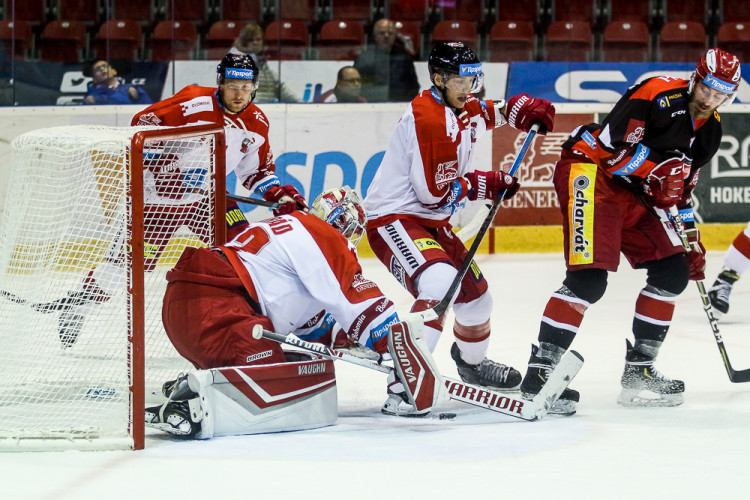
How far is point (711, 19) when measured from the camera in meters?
7.09

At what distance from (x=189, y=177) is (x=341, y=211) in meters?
0.64

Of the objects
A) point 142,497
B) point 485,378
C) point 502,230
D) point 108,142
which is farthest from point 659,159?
point 502,230

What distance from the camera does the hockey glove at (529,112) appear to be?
3.43 meters

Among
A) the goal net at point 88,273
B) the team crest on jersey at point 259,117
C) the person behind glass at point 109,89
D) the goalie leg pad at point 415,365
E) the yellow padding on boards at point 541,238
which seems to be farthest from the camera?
the yellow padding on boards at point 541,238

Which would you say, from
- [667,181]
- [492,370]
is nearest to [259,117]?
[492,370]

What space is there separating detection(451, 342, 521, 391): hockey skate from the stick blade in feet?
1.48

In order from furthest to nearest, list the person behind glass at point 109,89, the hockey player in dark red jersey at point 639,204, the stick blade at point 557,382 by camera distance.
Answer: the person behind glass at point 109,89
the hockey player in dark red jersey at point 639,204
the stick blade at point 557,382

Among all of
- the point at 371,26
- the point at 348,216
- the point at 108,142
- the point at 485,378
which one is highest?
the point at 371,26


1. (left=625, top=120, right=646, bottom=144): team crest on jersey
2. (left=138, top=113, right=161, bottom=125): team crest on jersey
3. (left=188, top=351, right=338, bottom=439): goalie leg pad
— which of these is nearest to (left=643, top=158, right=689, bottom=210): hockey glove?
(left=625, top=120, right=646, bottom=144): team crest on jersey

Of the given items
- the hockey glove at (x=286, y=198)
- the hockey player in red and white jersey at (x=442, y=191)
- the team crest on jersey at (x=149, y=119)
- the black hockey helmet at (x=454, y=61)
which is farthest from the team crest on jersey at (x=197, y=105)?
the black hockey helmet at (x=454, y=61)

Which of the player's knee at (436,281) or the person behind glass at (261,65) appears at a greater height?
the person behind glass at (261,65)

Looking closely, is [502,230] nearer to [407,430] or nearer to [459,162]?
[459,162]

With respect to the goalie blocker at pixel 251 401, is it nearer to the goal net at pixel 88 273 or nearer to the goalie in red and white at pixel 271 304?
the goalie in red and white at pixel 271 304

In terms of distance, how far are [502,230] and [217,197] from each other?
12.0 feet
